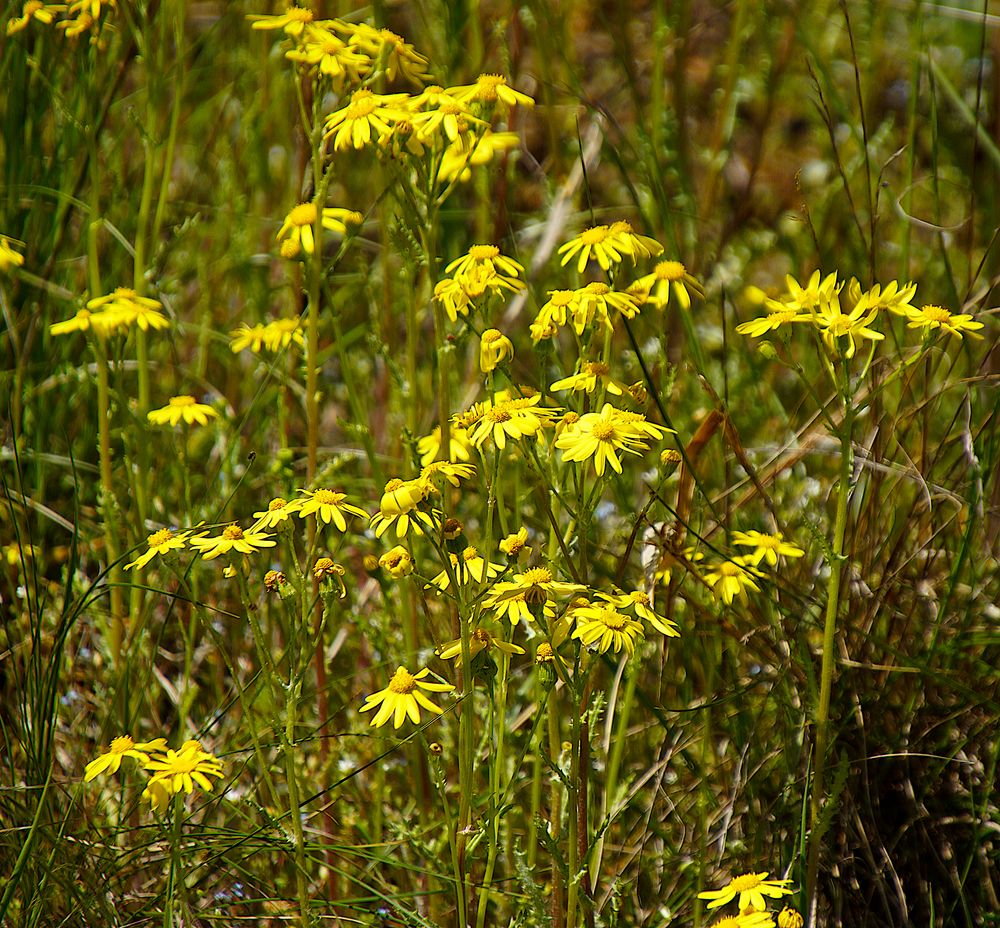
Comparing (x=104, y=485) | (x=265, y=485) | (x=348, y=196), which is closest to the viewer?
(x=104, y=485)

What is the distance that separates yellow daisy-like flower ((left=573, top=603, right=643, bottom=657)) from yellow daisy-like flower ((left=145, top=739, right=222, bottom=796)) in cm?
50

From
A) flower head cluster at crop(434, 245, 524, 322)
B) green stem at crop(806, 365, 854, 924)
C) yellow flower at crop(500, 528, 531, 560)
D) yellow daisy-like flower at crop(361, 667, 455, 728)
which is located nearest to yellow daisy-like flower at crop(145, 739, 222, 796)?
yellow daisy-like flower at crop(361, 667, 455, 728)

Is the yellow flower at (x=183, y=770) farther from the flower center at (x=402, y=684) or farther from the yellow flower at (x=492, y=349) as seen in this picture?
the yellow flower at (x=492, y=349)

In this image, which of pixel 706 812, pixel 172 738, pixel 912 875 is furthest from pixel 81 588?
pixel 912 875

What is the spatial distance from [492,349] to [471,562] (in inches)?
11.5

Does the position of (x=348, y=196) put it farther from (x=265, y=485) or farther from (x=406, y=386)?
(x=406, y=386)

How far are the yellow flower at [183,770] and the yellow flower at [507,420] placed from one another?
53 cm

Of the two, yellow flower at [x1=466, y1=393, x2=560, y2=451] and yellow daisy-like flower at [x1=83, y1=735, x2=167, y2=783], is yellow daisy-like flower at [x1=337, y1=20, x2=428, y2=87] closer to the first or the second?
yellow flower at [x1=466, y1=393, x2=560, y2=451]

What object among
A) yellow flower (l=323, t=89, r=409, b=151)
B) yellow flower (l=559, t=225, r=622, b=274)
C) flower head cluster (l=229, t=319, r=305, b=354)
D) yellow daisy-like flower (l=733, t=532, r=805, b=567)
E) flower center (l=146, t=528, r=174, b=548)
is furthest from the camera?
flower head cluster (l=229, t=319, r=305, b=354)

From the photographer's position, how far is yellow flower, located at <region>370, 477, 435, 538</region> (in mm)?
1438

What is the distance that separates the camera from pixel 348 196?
11.0 ft

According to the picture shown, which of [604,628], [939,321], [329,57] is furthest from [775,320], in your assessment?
[329,57]

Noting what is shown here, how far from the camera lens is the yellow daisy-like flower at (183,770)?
4.74 ft

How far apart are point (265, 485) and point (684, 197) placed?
1.30 m
